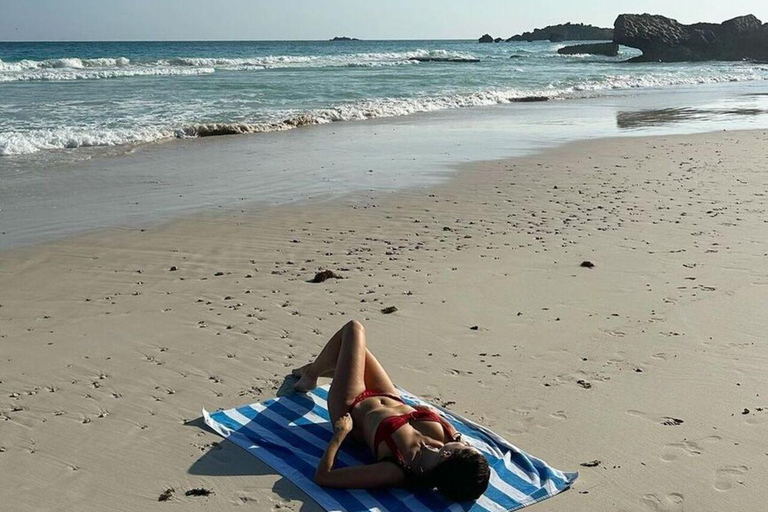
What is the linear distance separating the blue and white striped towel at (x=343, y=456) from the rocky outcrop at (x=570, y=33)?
150189 mm

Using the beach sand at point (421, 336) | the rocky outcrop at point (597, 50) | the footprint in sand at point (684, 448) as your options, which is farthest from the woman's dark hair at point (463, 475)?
the rocky outcrop at point (597, 50)

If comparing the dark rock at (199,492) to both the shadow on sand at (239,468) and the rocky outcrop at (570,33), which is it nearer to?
the shadow on sand at (239,468)

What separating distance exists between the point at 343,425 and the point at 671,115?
19588mm

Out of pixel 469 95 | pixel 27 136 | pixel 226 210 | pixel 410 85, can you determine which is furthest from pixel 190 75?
pixel 226 210

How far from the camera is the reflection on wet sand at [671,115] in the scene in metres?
19.8

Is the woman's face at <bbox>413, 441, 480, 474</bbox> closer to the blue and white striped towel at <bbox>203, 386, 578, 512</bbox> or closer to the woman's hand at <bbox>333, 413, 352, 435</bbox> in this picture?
the blue and white striped towel at <bbox>203, 386, 578, 512</bbox>

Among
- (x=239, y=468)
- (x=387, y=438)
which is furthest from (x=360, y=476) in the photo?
(x=239, y=468)

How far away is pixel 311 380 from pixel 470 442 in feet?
3.69

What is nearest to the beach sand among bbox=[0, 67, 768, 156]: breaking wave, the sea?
the sea

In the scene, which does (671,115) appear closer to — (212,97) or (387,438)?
(212,97)

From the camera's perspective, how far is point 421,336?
5.88m

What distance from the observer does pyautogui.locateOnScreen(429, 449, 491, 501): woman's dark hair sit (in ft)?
12.2

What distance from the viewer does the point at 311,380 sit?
4.98 m

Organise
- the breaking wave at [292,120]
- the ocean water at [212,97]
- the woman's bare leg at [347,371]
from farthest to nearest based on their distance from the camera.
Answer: the ocean water at [212,97]
the breaking wave at [292,120]
the woman's bare leg at [347,371]
